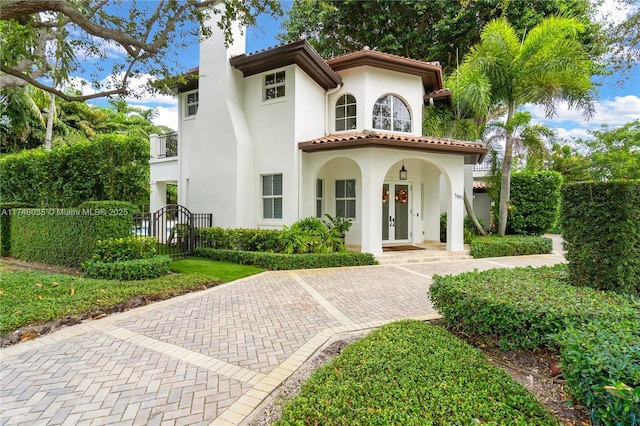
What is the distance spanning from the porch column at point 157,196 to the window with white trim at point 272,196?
22.1 feet

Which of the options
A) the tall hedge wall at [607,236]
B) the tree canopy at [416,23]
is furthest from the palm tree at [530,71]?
the tall hedge wall at [607,236]

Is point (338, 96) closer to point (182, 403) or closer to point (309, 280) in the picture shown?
point (309, 280)

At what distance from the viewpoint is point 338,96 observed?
1390cm

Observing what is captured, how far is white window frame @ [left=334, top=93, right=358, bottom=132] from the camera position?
1359 centimetres

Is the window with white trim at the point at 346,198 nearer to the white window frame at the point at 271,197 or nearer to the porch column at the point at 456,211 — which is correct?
the white window frame at the point at 271,197

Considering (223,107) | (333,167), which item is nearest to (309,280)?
(333,167)

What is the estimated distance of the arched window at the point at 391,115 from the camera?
13626mm

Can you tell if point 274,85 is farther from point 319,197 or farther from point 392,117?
point 392,117

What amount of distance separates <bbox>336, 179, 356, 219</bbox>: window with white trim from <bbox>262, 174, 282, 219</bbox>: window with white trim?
112 inches

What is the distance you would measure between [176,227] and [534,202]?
1693cm

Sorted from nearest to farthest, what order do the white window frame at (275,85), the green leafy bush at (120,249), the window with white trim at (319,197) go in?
the green leafy bush at (120,249)
the white window frame at (275,85)
the window with white trim at (319,197)

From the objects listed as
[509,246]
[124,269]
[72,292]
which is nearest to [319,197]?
[124,269]

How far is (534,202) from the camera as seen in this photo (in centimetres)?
1557

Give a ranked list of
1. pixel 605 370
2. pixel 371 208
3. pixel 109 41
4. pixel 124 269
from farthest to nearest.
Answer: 1. pixel 371 208
2. pixel 124 269
3. pixel 109 41
4. pixel 605 370
